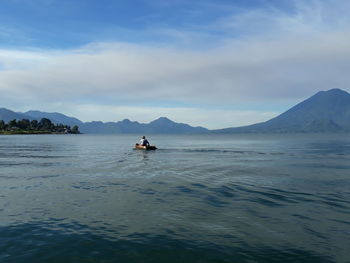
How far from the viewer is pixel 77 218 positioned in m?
23.0

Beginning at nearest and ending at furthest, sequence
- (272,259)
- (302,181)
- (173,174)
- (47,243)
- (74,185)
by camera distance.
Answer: (272,259) < (47,243) < (74,185) < (302,181) < (173,174)

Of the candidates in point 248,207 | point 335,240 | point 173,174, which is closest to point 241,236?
point 335,240

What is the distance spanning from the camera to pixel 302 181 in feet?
128

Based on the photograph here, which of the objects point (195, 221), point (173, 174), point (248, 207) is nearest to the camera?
point (195, 221)

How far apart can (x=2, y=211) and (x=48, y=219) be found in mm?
4508

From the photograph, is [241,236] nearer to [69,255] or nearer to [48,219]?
[69,255]

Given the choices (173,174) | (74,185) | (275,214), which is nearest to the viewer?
(275,214)

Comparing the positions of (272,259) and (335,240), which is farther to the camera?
(335,240)

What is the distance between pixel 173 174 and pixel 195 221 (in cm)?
2307

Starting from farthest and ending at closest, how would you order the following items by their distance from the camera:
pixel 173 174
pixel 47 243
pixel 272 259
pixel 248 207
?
pixel 173 174
pixel 248 207
pixel 47 243
pixel 272 259

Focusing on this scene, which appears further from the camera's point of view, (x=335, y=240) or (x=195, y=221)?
(x=195, y=221)

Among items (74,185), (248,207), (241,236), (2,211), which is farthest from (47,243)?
(74,185)

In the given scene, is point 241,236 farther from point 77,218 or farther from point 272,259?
point 77,218

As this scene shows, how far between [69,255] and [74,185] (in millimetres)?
19627
